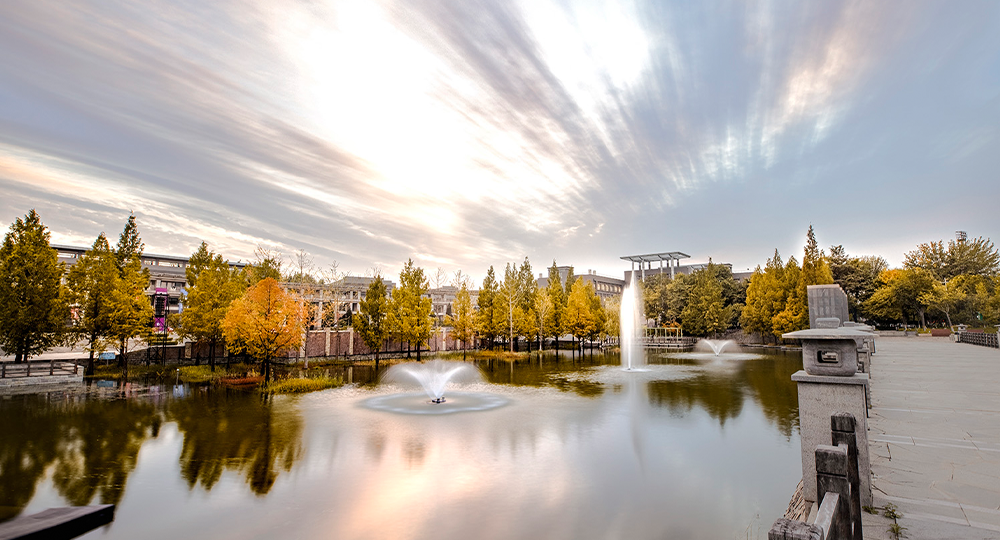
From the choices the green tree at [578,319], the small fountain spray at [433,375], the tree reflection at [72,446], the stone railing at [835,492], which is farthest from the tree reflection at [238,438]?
the green tree at [578,319]

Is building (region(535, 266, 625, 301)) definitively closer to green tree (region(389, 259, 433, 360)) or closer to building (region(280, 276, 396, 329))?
building (region(280, 276, 396, 329))

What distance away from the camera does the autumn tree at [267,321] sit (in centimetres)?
2350

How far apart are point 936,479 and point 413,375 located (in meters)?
23.8

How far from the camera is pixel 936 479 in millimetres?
6977

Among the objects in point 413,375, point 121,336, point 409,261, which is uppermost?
point 409,261

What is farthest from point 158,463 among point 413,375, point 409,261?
point 409,261

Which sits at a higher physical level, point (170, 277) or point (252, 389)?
point (170, 277)

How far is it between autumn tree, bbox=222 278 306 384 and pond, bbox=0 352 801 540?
210 inches

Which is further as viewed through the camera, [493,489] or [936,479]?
[493,489]

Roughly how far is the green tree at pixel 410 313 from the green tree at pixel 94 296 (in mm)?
16877

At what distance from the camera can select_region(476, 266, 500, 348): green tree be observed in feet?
142

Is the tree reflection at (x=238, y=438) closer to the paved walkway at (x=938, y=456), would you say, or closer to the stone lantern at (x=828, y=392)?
the stone lantern at (x=828, y=392)

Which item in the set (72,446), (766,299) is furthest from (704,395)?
(766,299)

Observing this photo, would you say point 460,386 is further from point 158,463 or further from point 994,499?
point 994,499
